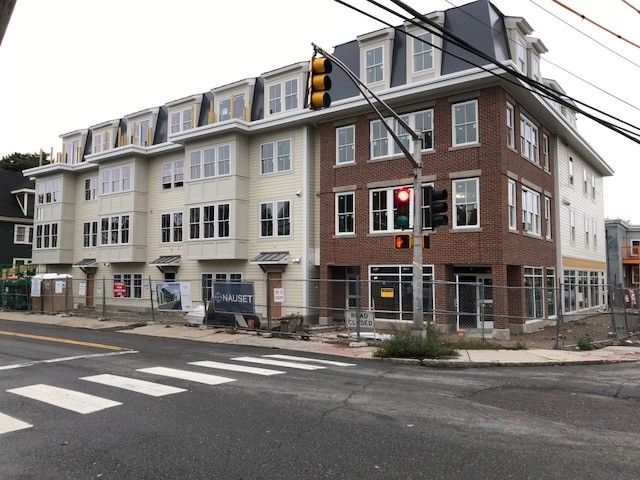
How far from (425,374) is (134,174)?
24.3 meters

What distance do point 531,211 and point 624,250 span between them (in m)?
38.0

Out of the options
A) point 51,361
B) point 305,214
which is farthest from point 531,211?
point 51,361

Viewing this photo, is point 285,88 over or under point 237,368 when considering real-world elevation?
over

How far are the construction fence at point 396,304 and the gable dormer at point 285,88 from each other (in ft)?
28.1

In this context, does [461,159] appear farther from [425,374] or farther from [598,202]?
[598,202]

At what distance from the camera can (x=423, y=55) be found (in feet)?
67.5

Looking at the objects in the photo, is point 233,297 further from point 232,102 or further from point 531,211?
point 531,211

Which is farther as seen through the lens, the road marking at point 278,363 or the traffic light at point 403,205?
the traffic light at point 403,205

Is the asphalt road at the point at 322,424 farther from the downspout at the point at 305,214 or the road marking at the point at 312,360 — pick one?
the downspout at the point at 305,214

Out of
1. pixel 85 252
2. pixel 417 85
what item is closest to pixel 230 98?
pixel 417 85

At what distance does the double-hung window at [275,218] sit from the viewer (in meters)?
24.4

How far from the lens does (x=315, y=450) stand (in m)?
5.43

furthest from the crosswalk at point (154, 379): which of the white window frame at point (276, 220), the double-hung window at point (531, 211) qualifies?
the double-hung window at point (531, 211)

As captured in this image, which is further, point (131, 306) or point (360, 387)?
point (131, 306)
